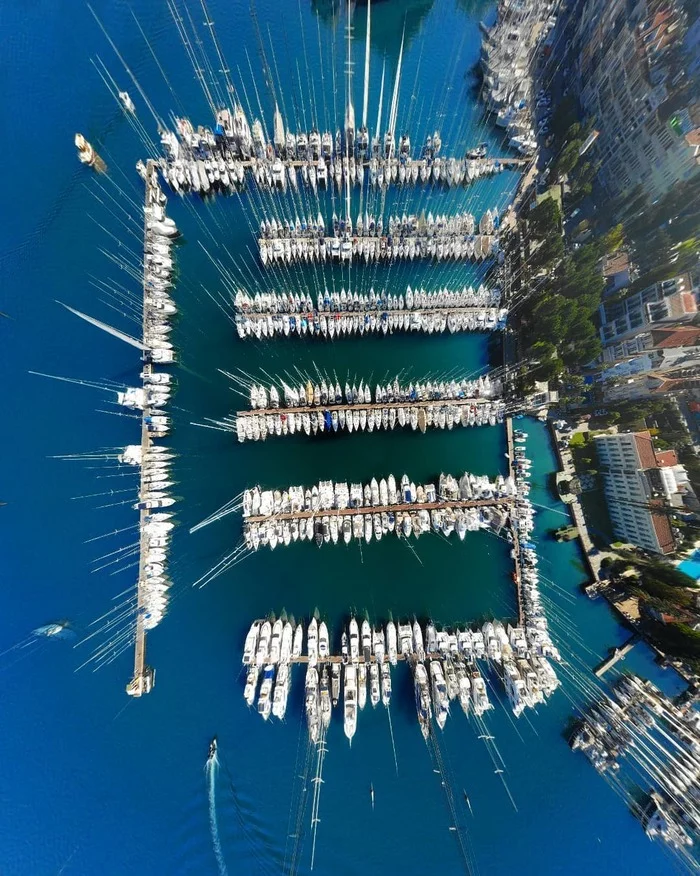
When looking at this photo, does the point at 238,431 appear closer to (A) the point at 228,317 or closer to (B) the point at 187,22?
(A) the point at 228,317

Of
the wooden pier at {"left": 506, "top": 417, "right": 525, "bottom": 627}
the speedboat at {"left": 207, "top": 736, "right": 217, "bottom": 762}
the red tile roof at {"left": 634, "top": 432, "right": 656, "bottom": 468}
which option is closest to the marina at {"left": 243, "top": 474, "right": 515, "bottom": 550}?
the wooden pier at {"left": 506, "top": 417, "right": 525, "bottom": 627}

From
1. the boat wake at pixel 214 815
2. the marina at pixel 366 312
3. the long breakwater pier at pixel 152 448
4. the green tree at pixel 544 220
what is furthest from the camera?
the marina at pixel 366 312

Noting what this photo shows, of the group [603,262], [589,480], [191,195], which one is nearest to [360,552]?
[589,480]

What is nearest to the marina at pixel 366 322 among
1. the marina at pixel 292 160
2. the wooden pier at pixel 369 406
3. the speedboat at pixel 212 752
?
the wooden pier at pixel 369 406

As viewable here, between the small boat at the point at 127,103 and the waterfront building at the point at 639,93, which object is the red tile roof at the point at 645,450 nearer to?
the waterfront building at the point at 639,93

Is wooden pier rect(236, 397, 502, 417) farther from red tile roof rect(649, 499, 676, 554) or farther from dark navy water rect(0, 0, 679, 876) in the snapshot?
red tile roof rect(649, 499, 676, 554)

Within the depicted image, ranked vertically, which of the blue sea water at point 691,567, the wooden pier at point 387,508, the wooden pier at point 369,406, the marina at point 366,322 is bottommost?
the blue sea water at point 691,567
